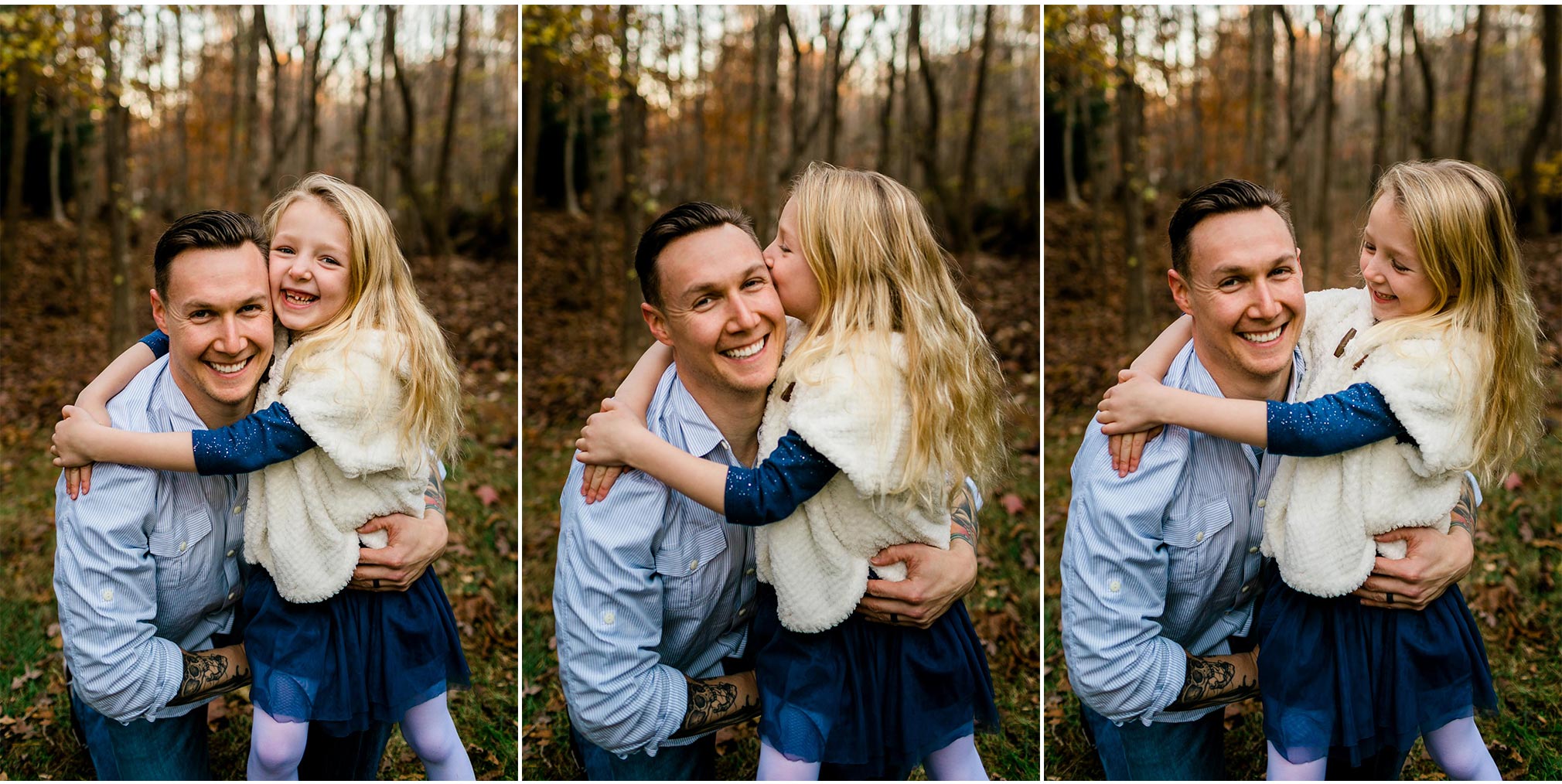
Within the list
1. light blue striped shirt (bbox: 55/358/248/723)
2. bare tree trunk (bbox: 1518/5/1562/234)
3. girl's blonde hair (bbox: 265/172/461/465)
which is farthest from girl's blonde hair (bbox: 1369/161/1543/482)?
bare tree trunk (bbox: 1518/5/1562/234)

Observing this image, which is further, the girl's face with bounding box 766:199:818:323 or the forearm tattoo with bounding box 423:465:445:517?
the forearm tattoo with bounding box 423:465:445:517

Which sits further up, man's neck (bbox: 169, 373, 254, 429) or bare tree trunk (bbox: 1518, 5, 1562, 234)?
bare tree trunk (bbox: 1518, 5, 1562, 234)

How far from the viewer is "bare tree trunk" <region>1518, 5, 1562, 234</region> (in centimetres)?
651

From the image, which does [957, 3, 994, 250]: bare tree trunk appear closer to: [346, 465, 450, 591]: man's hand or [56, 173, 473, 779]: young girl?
[56, 173, 473, 779]: young girl

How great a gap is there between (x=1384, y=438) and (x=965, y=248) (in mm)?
1768

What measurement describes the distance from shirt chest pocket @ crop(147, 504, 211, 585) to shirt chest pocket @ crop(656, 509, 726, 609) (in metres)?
1.29

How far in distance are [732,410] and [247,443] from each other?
4.20 feet

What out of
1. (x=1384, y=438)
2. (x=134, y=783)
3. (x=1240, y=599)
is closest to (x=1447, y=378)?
(x=1384, y=438)

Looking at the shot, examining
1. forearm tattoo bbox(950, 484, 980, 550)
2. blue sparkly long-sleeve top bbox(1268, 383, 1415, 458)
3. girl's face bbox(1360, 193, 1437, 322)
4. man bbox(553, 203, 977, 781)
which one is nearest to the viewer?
blue sparkly long-sleeve top bbox(1268, 383, 1415, 458)

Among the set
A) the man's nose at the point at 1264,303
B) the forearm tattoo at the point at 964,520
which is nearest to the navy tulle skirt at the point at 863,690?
the forearm tattoo at the point at 964,520

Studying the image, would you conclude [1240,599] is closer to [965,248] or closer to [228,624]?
[965,248]

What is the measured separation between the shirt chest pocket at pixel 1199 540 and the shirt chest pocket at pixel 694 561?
128cm

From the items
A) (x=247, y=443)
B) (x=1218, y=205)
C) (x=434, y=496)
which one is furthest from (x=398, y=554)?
(x=1218, y=205)

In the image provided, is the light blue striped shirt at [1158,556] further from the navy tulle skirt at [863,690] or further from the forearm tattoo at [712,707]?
the forearm tattoo at [712,707]
